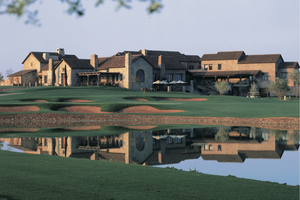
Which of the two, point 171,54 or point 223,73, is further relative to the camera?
point 171,54

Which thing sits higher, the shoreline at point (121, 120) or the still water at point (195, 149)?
the shoreline at point (121, 120)

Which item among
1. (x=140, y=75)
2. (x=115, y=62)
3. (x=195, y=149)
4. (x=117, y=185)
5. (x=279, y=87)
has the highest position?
(x=115, y=62)

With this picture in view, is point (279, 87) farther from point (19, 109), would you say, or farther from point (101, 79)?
point (19, 109)

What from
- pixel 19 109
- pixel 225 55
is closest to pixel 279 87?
pixel 225 55

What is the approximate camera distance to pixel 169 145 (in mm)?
19000

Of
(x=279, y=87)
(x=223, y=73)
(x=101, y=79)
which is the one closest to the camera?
(x=279, y=87)

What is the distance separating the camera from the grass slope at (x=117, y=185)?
7.67m

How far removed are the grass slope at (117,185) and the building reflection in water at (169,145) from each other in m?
4.90

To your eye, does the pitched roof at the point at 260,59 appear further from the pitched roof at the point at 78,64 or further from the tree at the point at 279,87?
the pitched roof at the point at 78,64

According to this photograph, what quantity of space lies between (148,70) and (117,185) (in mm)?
62072

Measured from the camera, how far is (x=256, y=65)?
78250 millimetres

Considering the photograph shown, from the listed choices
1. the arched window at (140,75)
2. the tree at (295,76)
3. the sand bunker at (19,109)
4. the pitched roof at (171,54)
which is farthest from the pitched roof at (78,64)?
the tree at (295,76)

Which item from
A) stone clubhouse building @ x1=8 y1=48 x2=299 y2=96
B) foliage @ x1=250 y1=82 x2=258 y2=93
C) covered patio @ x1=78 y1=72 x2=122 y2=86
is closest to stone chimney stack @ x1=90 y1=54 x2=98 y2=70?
stone clubhouse building @ x1=8 y1=48 x2=299 y2=96

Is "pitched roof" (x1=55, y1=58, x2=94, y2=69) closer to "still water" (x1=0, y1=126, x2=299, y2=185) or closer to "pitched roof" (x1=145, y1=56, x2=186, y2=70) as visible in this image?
"pitched roof" (x1=145, y1=56, x2=186, y2=70)
